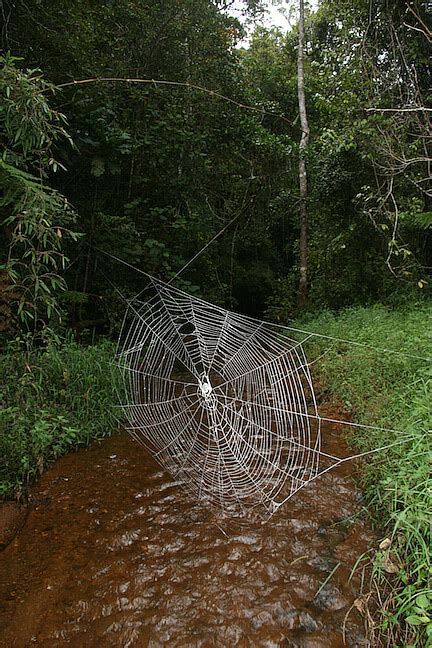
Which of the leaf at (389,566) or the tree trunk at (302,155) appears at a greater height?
the tree trunk at (302,155)

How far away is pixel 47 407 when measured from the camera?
413cm

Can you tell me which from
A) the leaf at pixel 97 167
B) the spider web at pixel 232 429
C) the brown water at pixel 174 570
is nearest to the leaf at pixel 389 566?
the brown water at pixel 174 570

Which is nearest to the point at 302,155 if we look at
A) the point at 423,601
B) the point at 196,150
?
the point at 196,150

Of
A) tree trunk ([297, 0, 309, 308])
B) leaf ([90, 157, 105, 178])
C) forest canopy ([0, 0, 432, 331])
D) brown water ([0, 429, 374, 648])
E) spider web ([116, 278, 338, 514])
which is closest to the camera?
brown water ([0, 429, 374, 648])

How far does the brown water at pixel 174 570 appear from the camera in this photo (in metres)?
2.20

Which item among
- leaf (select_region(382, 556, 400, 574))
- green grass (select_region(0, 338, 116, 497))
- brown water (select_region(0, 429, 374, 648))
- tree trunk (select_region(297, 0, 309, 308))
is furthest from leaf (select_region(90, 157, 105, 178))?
leaf (select_region(382, 556, 400, 574))

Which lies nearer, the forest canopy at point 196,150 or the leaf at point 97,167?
the forest canopy at point 196,150

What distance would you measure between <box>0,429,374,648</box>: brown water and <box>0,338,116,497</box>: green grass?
27 cm

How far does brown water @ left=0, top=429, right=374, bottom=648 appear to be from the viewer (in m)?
2.20

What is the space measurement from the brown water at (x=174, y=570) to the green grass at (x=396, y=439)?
231 mm

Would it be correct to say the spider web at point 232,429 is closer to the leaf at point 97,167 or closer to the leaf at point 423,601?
the leaf at point 423,601

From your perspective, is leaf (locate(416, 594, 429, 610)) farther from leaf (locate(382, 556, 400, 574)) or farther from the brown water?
the brown water

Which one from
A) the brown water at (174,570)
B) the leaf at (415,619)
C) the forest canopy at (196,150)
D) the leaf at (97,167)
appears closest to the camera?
the leaf at (415,619)

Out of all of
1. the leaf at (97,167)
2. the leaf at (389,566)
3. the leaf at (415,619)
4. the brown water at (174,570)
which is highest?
the leaf at (97,167)
